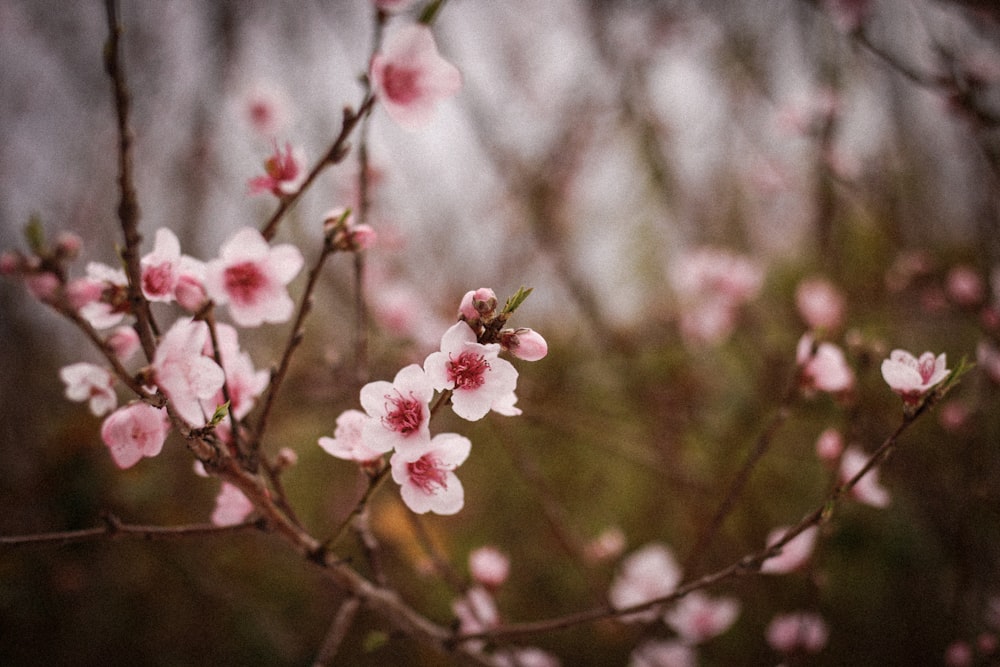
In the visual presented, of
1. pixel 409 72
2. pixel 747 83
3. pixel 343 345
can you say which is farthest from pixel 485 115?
pixel 343 345

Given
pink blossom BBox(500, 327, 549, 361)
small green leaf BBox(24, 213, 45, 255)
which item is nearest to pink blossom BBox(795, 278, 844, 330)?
pink blossom BBox(500, 327, 549, 361)

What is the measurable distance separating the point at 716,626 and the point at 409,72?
1399 millimetres

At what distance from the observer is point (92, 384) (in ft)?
2.43

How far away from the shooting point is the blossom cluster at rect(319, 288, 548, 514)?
652 mm

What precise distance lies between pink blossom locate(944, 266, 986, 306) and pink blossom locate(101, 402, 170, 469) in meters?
2.05

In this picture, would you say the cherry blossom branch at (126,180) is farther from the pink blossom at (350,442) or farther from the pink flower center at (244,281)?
the pink blossom at (350,442)

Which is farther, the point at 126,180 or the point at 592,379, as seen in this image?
the point at 592,379

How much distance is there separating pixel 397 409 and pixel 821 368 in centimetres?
76

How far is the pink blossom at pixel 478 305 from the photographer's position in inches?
25.9

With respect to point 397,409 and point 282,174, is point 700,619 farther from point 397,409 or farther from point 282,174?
point 282,174

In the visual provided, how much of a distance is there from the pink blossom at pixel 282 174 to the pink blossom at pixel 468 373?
1.11 feet

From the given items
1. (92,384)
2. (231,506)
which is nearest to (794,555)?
(231,506)

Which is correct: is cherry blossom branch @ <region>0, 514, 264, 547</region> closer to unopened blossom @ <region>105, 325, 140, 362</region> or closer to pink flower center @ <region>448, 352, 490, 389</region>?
unopened blossom @ <region>105, 325, 140, 362</region>

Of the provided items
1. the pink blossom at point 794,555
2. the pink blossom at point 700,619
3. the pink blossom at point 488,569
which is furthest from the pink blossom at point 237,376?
the pink blossom at point 700,619
